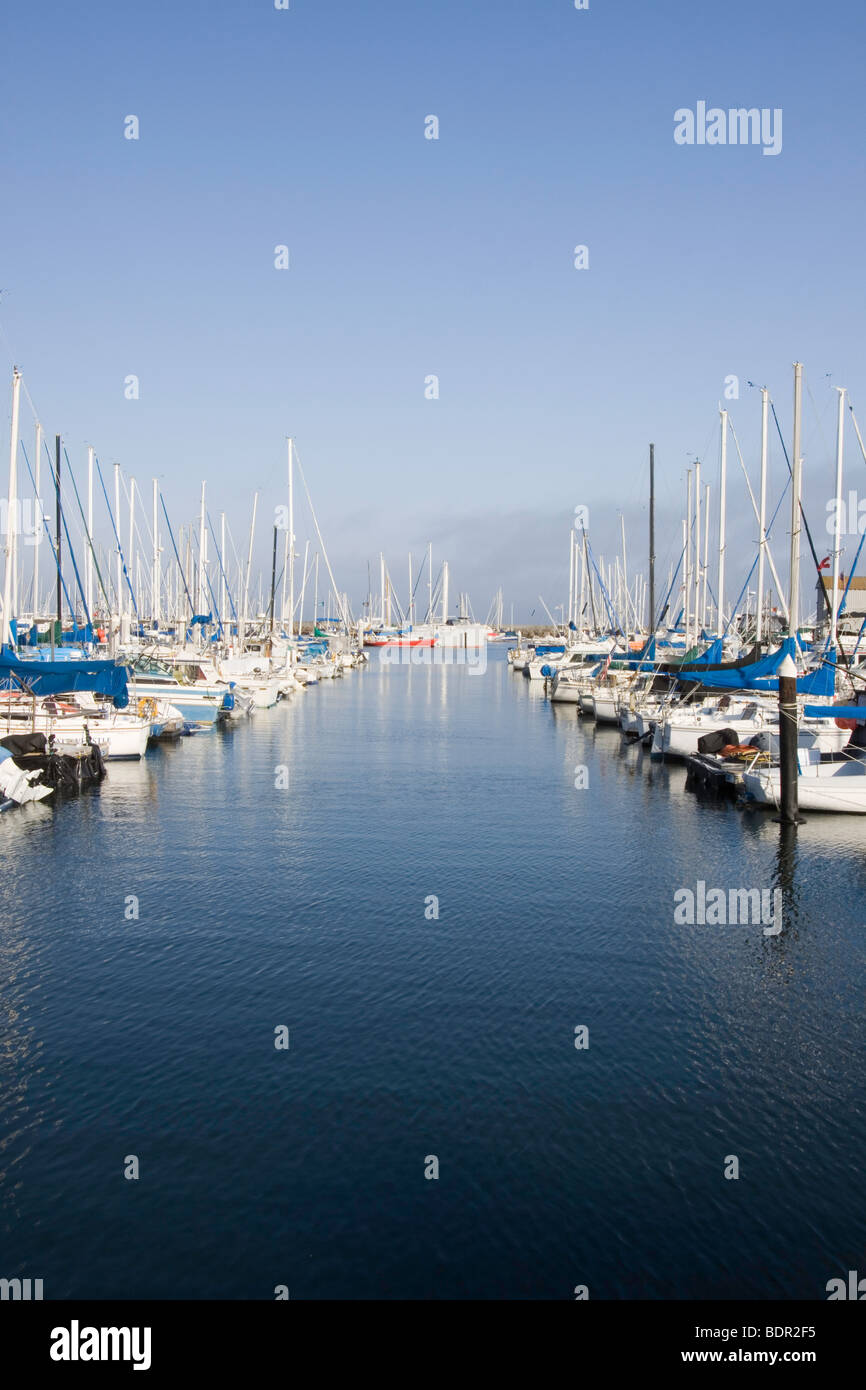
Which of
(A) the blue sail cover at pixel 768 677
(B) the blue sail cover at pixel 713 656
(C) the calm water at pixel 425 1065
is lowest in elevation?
(C) the calm water at pixel 425 1065

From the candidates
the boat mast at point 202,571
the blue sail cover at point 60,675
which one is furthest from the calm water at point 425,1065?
the boat mast at point 202,571

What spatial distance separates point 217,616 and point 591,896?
8452 centimetres

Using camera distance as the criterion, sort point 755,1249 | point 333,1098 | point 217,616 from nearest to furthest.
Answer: point 755,1249 < point 333,1098 < point 217,616

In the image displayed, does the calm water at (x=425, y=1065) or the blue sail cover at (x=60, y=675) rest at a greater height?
the blue sail cover at (x=60, y=675)

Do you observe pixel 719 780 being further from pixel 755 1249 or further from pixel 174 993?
pixel 755 1249

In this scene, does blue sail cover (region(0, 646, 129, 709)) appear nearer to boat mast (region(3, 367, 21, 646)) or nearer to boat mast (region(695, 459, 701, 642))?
boat mast (region(3, 367, 21, 646))

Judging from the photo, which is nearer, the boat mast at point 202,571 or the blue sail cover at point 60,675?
the blue sail cover at point 60,675

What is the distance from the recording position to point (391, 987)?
2075 centimetres

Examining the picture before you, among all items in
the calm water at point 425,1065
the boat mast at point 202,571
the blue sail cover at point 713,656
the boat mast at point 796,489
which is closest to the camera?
the calm water at point 425,1065

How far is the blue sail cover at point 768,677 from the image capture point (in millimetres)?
41375

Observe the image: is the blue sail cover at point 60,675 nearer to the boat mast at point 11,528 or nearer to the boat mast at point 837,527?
the boat mast at point 11,528

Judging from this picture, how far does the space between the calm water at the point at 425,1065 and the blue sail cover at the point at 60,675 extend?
33.9 feet

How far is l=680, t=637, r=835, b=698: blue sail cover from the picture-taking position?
4138 cm
